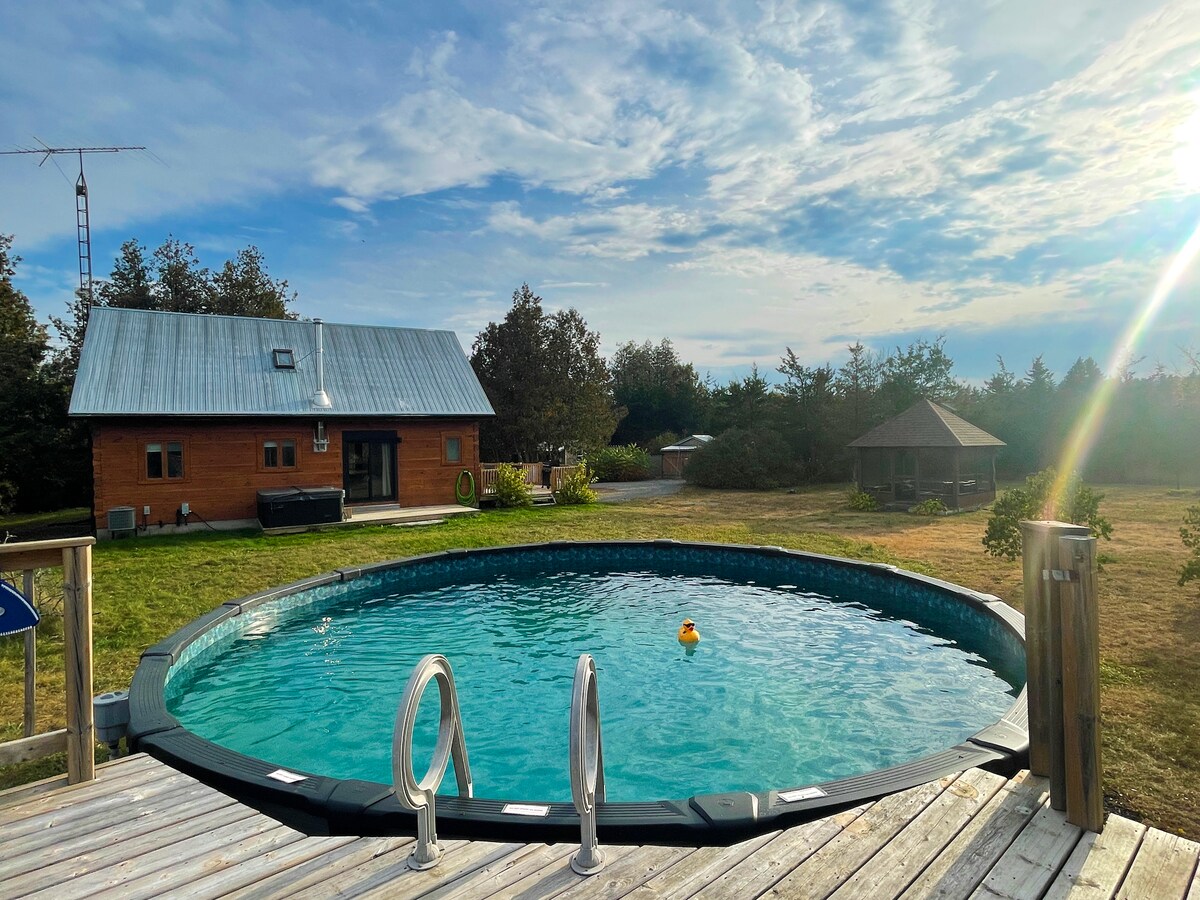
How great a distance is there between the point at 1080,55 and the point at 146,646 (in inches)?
577

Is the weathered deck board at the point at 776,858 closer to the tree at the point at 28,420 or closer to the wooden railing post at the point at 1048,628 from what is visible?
the wooden railing post at the point at 1048,628

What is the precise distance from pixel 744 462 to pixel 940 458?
756cm

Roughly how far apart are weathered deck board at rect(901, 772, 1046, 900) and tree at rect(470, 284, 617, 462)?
22811mm

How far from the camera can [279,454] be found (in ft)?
54.4

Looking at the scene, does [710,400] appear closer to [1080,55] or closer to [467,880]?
[1080,55]

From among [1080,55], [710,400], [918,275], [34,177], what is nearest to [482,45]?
[1080,55]

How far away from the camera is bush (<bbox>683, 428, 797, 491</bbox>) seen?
2670 centimetres

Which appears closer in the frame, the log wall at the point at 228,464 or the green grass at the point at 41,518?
the log wall at the point at 228,464

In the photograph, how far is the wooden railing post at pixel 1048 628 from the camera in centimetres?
297

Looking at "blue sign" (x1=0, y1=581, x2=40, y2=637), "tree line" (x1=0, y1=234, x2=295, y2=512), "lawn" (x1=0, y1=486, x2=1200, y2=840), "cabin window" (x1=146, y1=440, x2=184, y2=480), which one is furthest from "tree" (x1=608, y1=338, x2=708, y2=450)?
"blue sign" (x1=0, y1=581, x2=40, y2=637)

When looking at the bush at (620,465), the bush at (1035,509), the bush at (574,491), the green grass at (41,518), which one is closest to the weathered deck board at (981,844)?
the bush at (1035,509)

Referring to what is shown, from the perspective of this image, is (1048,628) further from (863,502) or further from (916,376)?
Result: (916,376)

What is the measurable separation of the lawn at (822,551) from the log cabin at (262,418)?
4.73 feet

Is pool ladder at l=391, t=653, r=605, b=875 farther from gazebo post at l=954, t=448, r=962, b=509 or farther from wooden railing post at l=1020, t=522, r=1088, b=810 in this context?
gazebo post at l=954, t=448, r=962, b=509
